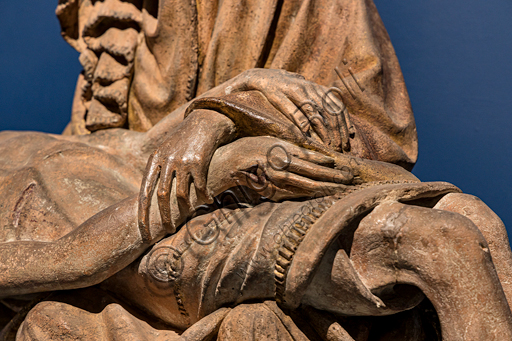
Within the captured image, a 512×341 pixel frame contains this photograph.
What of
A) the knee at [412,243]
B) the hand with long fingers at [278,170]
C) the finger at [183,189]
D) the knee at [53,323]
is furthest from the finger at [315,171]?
the knee at [53,323]

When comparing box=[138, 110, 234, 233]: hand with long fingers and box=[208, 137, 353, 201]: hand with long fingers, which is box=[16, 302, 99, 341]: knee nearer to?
box=[138, 110, 234, 233]: hand with long fingers

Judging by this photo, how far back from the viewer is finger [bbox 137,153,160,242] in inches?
50.2

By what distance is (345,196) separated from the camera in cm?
125

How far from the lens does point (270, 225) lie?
1.23m

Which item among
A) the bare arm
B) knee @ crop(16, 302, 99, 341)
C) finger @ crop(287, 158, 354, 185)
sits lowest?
knee @ crop(16, 302, 99, 341)

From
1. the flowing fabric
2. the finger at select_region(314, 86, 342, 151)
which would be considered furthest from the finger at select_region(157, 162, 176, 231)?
the flowing fabric

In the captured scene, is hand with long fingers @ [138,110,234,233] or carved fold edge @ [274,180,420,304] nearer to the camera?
carved fold edge @ [274,180,420,304]

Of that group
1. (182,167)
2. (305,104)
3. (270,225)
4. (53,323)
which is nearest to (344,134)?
(305,104)

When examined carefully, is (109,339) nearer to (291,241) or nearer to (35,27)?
(291,241)

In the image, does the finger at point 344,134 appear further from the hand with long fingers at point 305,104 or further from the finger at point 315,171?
the finger at point 315,171

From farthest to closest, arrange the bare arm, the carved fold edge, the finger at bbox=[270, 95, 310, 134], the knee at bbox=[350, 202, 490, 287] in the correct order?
the finger at bbox=[270, 95, 310, 134]
the bare arm
the carved fold edge
the knee at bbox=[350, 202, 490, 287]

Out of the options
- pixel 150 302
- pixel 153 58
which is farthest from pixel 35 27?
pixel 150 302

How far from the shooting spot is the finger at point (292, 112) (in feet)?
4.57

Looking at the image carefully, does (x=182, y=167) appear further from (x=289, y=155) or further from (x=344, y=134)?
(x=344, y=134)
